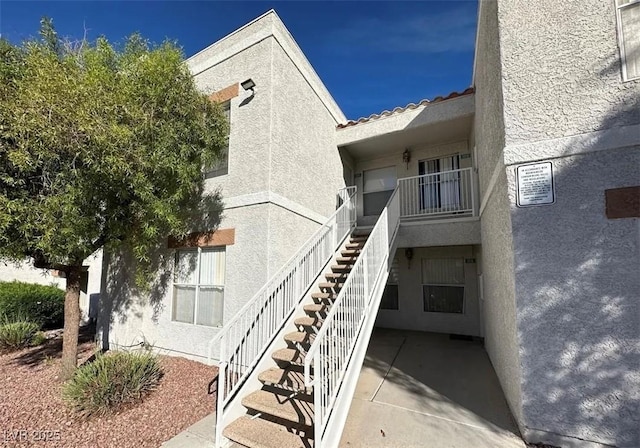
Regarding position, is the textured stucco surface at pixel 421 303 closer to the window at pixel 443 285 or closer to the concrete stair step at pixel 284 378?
the window at pixel 443 285

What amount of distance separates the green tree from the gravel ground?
0.80 meters

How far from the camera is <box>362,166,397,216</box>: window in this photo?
10156 mm

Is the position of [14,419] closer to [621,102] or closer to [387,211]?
[387,211]

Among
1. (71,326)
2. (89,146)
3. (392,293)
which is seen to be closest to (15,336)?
(71,326)

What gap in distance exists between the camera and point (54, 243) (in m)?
4.83

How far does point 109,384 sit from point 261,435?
8.87 feet

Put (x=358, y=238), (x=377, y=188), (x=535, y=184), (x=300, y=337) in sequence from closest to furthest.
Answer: (x=535, y=184)
(x=300, y=337)
(x=358, y=238)
(x=377, y=188)

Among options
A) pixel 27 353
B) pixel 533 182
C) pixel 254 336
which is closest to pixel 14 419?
pixel 254 336

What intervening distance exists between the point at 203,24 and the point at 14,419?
31.4 ft

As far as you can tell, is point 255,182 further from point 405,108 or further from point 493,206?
point 405,108

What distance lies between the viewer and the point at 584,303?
3486 millimetres

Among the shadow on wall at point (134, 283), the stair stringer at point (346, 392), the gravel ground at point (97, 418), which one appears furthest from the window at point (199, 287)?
the stair stringer at point (346, 392)

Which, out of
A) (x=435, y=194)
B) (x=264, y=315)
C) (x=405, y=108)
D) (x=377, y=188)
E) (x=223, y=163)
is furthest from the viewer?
(x=377, y=188)

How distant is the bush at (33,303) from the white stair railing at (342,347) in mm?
12460
